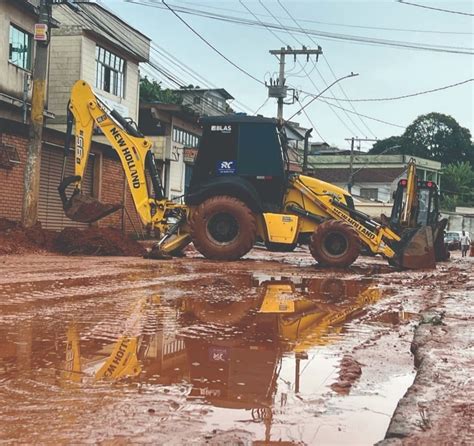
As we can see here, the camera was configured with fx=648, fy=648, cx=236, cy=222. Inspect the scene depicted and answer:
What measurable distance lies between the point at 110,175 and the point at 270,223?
10.7 meters

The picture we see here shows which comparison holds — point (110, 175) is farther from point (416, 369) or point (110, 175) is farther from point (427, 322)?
point (416, 369)

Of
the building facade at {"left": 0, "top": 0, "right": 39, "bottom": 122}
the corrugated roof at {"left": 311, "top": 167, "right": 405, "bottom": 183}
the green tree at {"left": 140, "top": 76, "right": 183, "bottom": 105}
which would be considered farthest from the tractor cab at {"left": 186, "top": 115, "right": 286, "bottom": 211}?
the corrugated roof at {"left": 311, "top": 167, "right": 405, "bottom": 183}

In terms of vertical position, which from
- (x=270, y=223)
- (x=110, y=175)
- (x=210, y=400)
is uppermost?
(x=110, y=175)

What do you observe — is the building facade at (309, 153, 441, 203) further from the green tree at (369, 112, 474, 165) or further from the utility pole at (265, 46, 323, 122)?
the utility pole at (265, 46, 323, 122)

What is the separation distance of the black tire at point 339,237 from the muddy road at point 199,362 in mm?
5262

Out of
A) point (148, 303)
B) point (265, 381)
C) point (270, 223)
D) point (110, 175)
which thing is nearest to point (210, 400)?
point (265, 381)

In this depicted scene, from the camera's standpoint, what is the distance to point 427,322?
6.91 metres

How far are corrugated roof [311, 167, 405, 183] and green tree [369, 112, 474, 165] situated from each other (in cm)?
1721

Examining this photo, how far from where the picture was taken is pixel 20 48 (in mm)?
23109

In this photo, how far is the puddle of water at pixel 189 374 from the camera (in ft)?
11.3

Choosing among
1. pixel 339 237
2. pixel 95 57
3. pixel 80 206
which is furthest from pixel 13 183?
pixel 95 57

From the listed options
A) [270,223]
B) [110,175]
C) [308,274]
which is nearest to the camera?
[308,274]

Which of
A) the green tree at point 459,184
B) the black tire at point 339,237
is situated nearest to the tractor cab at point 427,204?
the black tire at point 339,237

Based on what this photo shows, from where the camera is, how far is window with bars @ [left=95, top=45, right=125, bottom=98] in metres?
27.4
